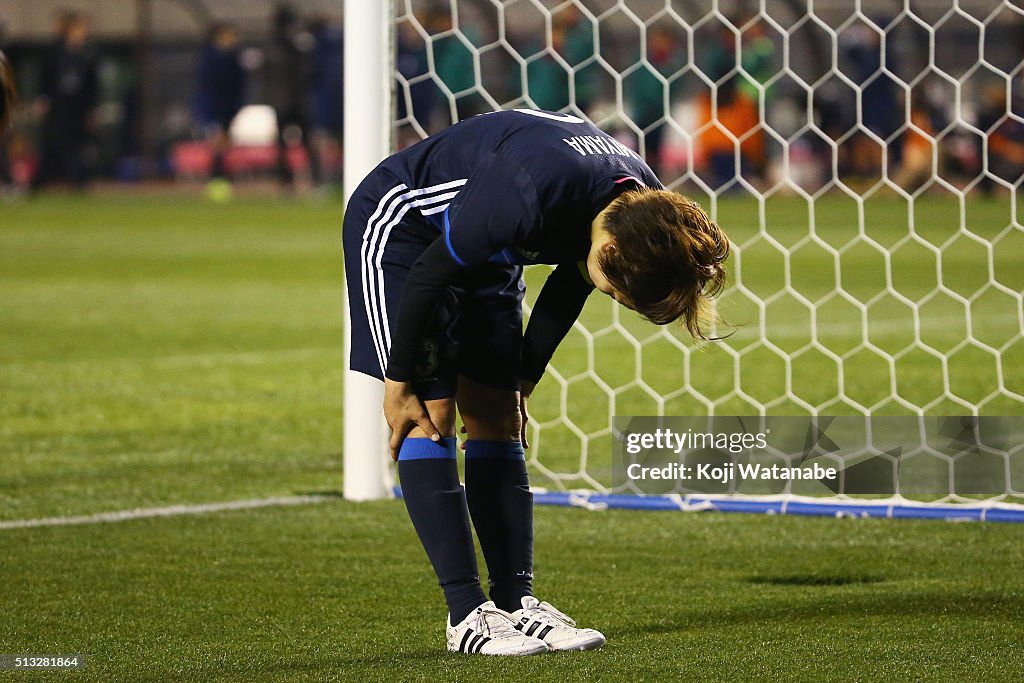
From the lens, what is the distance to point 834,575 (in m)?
3.99

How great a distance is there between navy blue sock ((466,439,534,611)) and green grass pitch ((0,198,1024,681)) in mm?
175

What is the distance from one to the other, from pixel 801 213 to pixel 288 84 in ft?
31.7

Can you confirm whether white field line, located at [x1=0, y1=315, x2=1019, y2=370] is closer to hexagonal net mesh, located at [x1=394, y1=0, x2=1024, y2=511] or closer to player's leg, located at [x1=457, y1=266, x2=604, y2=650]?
hexagonal net mesh, located at [x1=394, y1=0, x2=1024, y2=511]

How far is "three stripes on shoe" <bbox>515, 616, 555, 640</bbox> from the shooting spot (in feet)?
10.6

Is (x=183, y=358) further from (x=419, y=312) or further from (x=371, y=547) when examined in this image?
(x=419, y=312)

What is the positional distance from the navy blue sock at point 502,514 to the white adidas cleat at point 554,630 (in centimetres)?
7

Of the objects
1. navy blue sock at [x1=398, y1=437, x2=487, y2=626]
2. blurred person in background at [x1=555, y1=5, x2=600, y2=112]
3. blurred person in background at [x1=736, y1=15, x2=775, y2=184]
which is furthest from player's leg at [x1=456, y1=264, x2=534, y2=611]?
blurred person in background at [x1=736, y1=15, x2=775, y2=184]

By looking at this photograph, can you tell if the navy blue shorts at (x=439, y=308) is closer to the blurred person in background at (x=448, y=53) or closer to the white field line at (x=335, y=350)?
the blurred person in background at (x=448, y=53)

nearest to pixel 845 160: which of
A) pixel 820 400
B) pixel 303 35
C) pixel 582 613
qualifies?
pixel 303 35

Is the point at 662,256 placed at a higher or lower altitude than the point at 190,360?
higher

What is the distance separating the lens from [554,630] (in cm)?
323

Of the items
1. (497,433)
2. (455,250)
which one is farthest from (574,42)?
(455,250)

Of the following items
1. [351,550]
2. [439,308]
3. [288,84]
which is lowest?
[351,550]

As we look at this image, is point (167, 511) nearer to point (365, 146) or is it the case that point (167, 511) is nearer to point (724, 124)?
point (365, 146)
